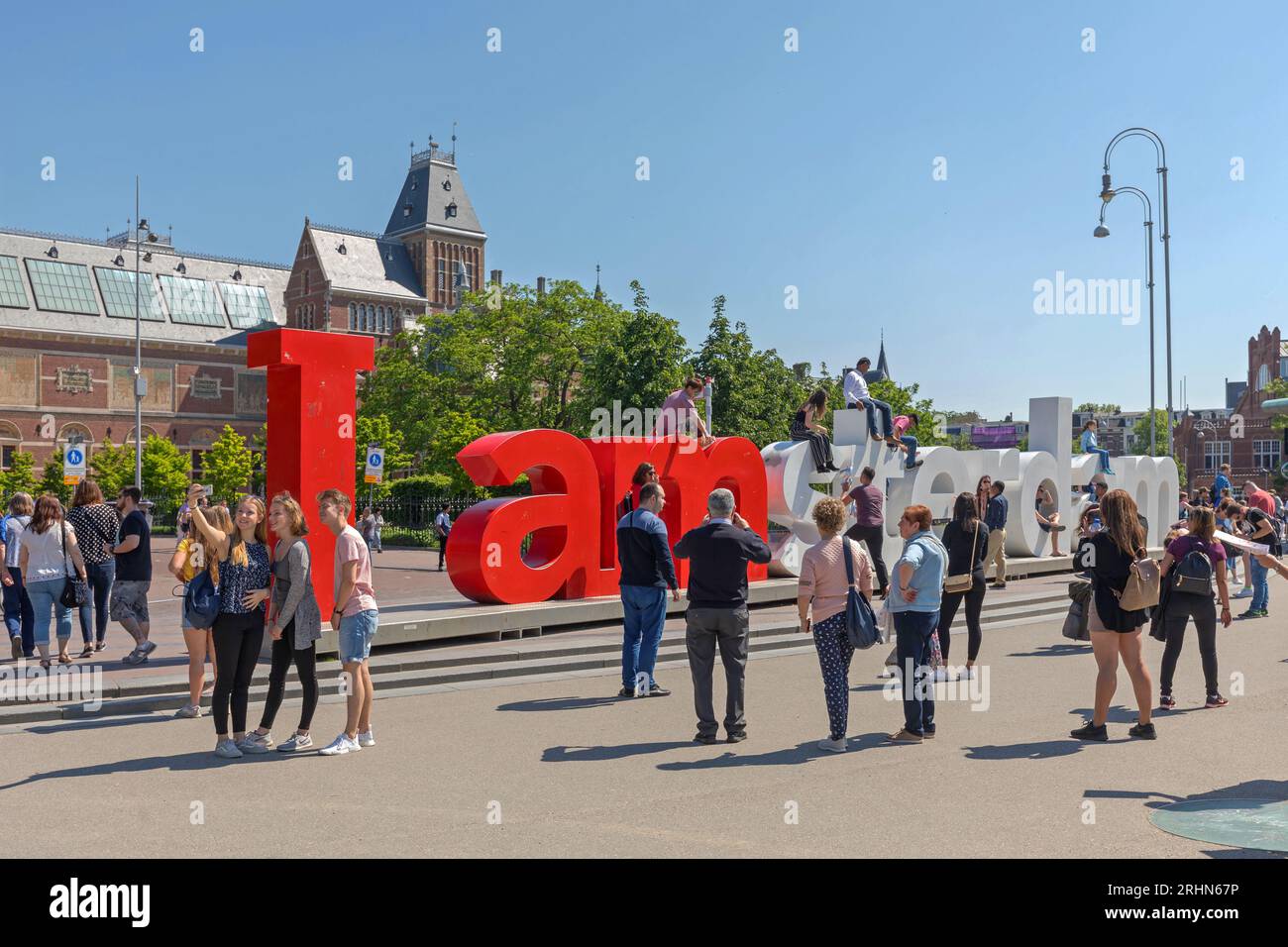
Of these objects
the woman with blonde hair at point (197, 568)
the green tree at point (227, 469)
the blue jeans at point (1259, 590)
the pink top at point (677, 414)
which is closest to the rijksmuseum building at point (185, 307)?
the green tree at point (227, 469)

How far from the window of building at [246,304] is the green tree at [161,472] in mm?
25794

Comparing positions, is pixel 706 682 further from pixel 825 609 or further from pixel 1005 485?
pixel 1005 485

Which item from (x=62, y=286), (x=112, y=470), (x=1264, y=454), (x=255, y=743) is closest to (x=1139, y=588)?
(x=255, y=743)

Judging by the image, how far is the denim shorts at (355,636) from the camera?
7891 millimetres

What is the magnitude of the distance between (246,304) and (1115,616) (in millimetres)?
85225

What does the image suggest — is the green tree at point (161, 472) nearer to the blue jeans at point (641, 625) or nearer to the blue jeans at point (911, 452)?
the blue jeans at point (911, 452)

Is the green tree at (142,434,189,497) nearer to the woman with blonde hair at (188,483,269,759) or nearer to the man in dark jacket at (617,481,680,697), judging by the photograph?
the man in dark jacket at (617,481,680,697)

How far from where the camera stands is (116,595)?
1155 cm

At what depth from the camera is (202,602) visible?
25.8 ft

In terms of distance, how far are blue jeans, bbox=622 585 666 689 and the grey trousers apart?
163cm

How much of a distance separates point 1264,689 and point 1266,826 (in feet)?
16.3

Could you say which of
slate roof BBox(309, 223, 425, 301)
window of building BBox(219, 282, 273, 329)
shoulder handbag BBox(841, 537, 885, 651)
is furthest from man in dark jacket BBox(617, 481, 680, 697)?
window of building BBox(219, 282, 273, 329)

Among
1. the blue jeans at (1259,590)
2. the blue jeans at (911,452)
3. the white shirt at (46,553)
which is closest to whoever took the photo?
the white shirt at (46,553)
